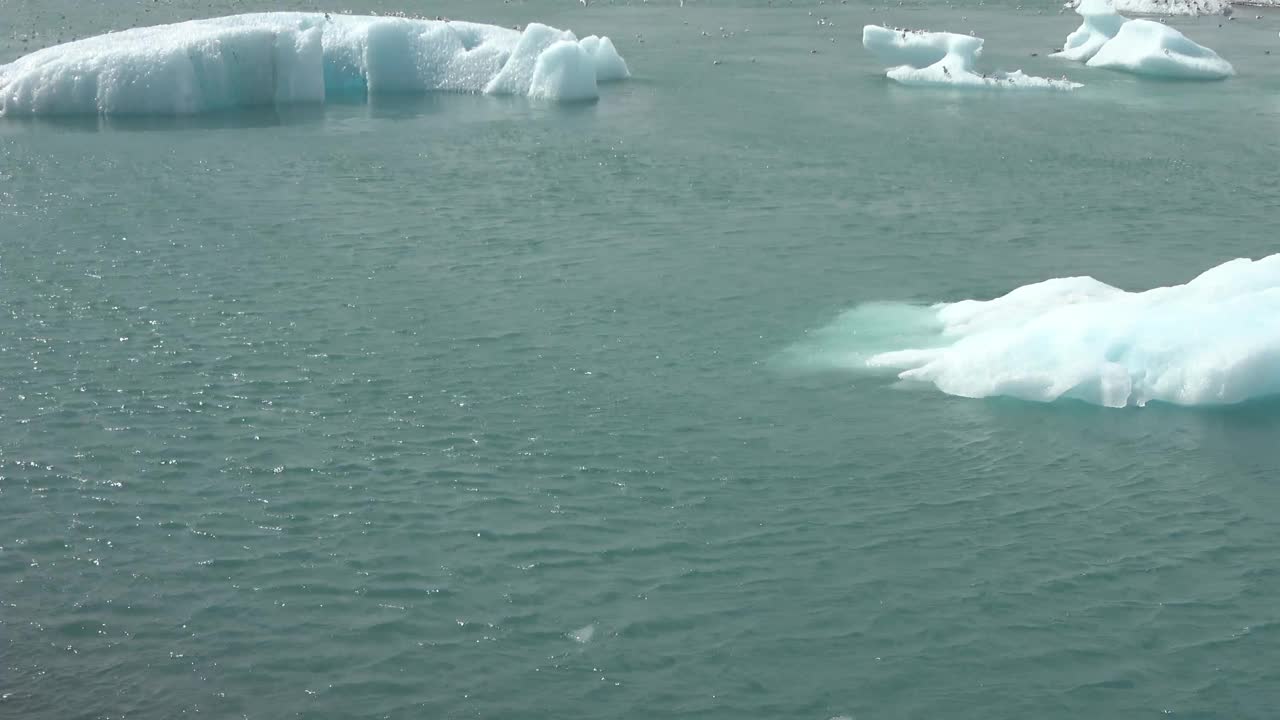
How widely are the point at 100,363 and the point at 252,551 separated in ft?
17.2

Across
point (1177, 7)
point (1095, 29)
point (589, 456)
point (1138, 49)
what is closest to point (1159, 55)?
point (1138, 49)

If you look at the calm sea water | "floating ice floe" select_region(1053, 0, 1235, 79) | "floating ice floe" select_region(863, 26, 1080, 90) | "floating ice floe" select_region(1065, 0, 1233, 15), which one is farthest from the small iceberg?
the calm sea water

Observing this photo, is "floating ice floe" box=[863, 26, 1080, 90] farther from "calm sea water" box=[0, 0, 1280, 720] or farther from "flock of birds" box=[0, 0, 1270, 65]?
"calm sea water" box=[0, 0, 1280, 720]

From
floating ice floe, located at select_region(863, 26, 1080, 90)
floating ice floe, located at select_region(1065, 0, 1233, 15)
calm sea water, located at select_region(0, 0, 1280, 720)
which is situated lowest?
calm sea water, located at select_region(0, 0, 1280, 720)

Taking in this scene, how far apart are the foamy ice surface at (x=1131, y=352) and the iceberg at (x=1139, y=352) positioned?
0.4 inches

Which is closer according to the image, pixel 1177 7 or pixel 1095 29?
pixel 1095 29

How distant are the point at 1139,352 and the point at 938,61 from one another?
22.2 meters

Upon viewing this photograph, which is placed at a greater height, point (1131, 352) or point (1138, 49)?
point (1138, 49)

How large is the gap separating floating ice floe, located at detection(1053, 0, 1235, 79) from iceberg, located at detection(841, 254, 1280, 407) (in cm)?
2097

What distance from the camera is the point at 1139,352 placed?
15.0 m

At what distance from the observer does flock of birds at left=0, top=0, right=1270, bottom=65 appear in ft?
123

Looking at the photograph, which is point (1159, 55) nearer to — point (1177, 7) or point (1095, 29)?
point (1095, 29)

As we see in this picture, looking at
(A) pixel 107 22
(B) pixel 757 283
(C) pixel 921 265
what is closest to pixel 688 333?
(B) pixel 757 283

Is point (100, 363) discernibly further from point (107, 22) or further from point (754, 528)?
point (107, 22)
